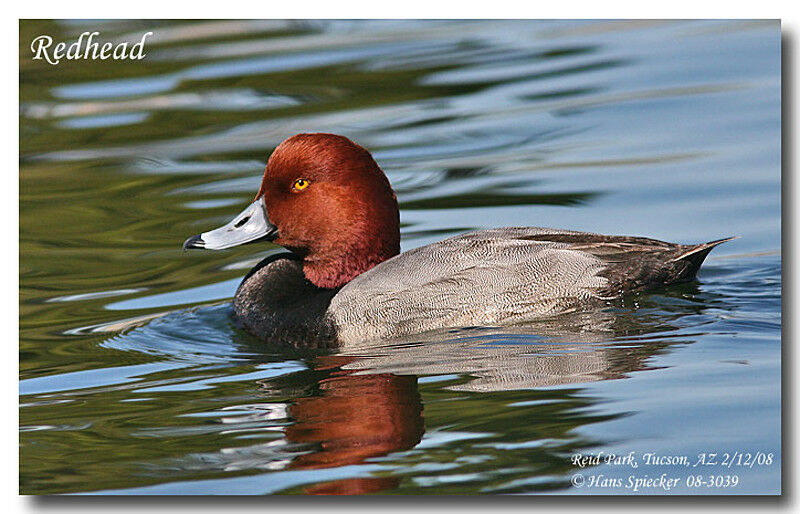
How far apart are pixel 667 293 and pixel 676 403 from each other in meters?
1.12

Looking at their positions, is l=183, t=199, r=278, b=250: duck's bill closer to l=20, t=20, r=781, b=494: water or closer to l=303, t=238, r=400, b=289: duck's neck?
l=303, t=238, r=400, b=289: duck's neck

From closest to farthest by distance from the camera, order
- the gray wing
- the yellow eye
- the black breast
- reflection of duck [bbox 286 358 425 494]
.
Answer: reflection of duck [bbox 286 358 425 494] < the gray wing < the black breast < the yellow eye

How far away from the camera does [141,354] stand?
6.29 meters

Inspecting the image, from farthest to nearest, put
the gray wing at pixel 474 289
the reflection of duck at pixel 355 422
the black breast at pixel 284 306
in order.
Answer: the black breast at pixel 284 306
the gray wing at pixel 474 289
the reflection of duck at pixel 355 422

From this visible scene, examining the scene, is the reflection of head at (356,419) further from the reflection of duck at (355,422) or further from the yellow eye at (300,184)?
the yellow eye at (300,184)

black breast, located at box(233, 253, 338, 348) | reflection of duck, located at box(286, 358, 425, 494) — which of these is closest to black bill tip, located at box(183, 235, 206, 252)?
black breast, located at box(233, 253, 338, 348)

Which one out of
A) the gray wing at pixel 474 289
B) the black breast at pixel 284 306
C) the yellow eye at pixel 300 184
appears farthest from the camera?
the yellow eye at pixel 300 184

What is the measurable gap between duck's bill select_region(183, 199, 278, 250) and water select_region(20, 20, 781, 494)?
1.47ft

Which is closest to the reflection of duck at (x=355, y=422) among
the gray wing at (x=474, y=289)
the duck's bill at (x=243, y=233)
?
the gray wing at (x=474, y=289)

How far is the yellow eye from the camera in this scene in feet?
20.9

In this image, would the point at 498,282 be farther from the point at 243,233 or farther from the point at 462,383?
the point at 243,233

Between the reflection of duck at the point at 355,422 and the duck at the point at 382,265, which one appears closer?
the reflection of duck at the point at 355,422

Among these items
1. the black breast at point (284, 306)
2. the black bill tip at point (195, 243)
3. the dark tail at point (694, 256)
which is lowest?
the black breast at point (284, 306)

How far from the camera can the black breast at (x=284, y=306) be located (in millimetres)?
6273
